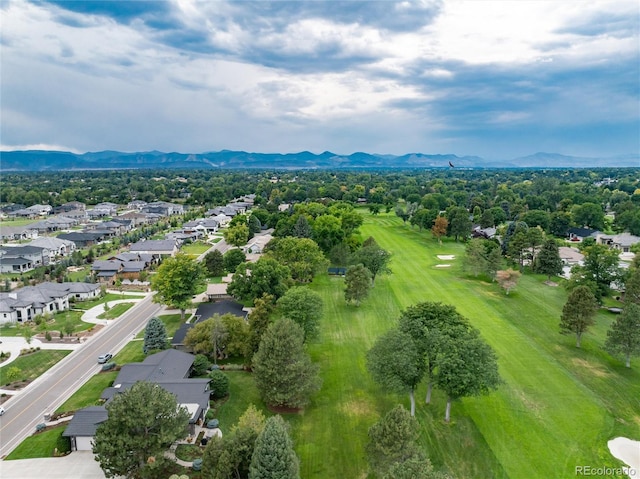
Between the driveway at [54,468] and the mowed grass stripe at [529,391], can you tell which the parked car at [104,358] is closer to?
the driveway at [54,468]

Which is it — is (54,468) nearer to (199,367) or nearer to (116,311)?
(199,367)

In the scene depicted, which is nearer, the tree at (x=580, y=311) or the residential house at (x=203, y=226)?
the tree at (x=580, y=311)

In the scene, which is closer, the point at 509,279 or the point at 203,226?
the point at 509,279

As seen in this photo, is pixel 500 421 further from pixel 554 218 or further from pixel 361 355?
pixel 554 218

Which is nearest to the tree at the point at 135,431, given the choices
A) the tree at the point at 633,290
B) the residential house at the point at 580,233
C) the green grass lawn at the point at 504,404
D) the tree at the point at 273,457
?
the tree at the point at 273,457

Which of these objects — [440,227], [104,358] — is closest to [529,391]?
[104,358]
